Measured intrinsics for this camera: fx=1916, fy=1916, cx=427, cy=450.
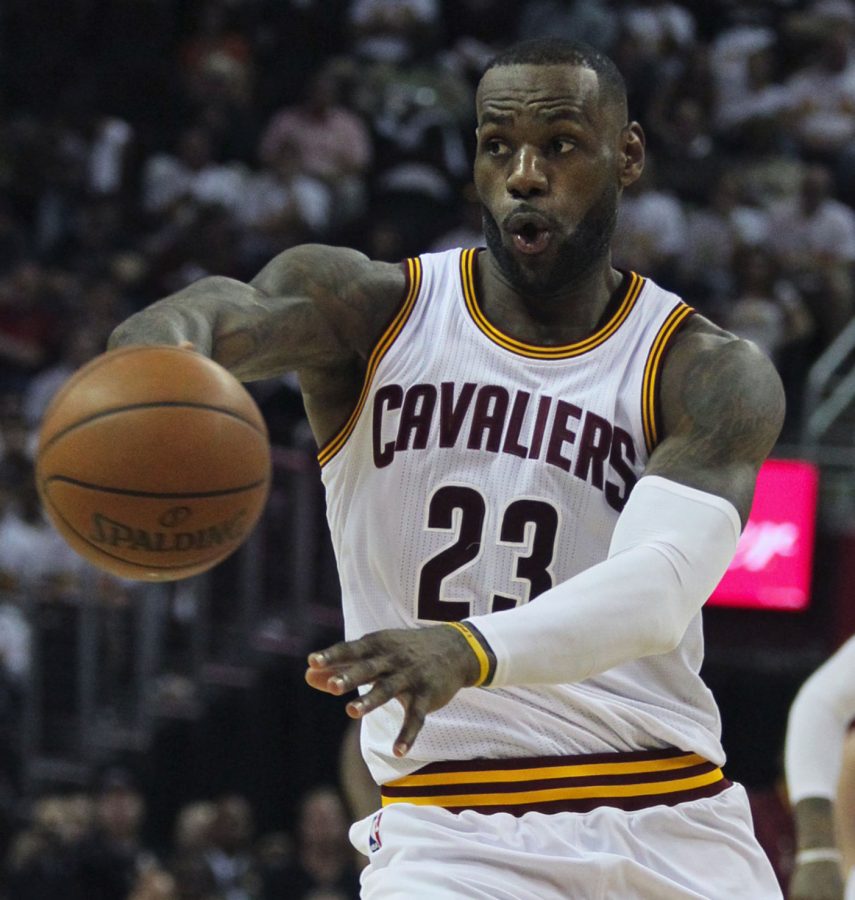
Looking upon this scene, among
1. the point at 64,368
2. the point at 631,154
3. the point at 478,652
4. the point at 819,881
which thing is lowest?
the point at 819,881

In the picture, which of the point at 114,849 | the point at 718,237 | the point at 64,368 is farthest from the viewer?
the point at 718,237

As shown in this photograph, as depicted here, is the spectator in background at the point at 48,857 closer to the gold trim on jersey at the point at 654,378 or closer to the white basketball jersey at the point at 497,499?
the white basketball jersey at the point at 497,499

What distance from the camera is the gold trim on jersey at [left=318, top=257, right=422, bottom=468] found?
15.1 feet

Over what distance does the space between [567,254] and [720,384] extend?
0.50 m

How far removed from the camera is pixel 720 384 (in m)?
4.43

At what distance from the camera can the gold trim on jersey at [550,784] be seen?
4355 mm

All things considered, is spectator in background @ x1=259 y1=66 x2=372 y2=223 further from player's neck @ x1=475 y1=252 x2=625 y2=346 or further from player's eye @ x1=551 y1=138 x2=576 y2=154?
player's eye @ x1=551 y1=138 x2=576 y2=154

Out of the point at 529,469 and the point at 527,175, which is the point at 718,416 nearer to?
the point at 529,469

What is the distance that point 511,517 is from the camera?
4.43 metres

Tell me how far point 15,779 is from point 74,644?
887mm

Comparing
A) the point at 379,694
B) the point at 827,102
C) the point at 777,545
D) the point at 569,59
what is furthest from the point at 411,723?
the point at 827,102

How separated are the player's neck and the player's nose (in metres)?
0.33

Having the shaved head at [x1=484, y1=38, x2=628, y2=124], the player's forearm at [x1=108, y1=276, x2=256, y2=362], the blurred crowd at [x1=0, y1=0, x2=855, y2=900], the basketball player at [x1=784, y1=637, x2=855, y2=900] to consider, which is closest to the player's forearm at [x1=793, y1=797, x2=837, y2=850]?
the basketball player at [x1=784, y1=637, x2=855, y2=900]

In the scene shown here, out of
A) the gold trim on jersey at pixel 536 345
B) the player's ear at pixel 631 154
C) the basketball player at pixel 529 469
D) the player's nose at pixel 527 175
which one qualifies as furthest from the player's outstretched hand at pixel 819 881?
the player's nose at pixel 527 175
